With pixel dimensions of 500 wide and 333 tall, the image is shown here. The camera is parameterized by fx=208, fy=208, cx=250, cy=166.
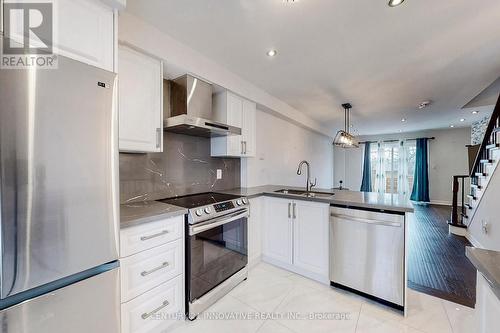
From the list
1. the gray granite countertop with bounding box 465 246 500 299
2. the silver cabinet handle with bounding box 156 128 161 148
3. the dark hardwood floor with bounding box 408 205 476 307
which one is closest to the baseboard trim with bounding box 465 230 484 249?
the dark hardwood floor with bounding box 408 205 476 307

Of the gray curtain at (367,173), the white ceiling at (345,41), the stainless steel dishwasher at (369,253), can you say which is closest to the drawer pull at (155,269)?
the stainless steel dishwasher at (369,253)

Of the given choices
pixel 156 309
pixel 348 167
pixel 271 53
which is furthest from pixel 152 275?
pixel 348 167

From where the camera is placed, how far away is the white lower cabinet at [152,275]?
1375 millimetres

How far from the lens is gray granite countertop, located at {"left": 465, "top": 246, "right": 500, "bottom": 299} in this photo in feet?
2.22

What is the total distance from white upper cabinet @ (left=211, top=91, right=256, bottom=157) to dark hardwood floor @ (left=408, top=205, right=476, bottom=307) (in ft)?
8.23

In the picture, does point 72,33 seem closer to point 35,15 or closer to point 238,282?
point 35,15

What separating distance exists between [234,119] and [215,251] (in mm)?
1644

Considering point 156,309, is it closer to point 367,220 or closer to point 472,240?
point 367,220

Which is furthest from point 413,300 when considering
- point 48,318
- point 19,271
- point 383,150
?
point 383,150

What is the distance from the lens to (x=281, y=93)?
11.3 feet

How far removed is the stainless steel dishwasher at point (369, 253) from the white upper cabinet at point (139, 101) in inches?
75.5

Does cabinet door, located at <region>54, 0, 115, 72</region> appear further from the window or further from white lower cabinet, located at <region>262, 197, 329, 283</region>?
the window

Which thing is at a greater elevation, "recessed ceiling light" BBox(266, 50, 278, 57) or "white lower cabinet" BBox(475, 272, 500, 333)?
"recessed ceiling light" BBox(266, 50, 278, 57)

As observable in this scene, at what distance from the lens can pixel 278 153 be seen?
13.9 feet
